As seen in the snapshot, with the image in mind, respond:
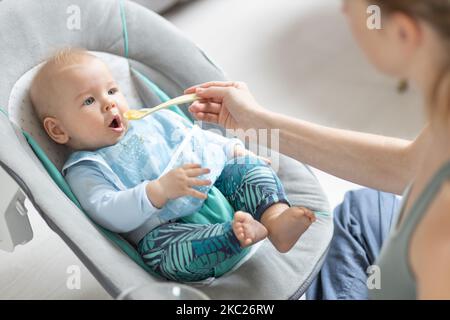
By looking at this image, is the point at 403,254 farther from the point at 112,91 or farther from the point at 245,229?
the point at 112,91

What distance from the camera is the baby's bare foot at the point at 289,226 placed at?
117 cm

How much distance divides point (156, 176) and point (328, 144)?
1.22 ft

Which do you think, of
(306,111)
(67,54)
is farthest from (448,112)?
(306,111)

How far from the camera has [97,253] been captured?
112 cm

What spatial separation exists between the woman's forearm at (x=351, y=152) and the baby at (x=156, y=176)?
0.33 feet

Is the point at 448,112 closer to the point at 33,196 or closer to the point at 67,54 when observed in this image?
the point at 33,196

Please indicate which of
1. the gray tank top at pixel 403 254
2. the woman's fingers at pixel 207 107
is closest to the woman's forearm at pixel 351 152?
the woman's fingers at pixel 207 107

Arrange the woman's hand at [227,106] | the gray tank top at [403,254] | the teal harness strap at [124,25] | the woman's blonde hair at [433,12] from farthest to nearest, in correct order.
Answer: the teal harness strap at [124,25] → the woman's hand at [227,106] → the gray tank top at [403,254] → the woman's blonde hair at [433,12]

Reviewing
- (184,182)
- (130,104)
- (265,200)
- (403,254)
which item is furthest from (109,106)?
(403,254)

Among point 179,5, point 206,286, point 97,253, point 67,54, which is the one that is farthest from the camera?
point 179,5

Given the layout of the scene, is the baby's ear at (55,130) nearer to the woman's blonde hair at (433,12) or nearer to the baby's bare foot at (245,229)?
the baby's bare foot at (245,229)

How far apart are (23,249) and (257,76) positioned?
939mm
